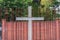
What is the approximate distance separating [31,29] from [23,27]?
0.98 ft

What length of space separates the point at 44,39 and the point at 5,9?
2278 millimetres

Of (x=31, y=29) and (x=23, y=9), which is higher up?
(x=23, y=9)

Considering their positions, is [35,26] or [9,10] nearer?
[35,26]

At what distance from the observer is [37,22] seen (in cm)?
752

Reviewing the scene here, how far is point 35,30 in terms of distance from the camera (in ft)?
24.8

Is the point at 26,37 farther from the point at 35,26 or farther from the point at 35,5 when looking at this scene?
the point at 35,5

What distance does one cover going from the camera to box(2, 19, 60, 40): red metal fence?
24.6 ft

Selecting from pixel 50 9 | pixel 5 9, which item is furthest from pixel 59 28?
pixel 5 9

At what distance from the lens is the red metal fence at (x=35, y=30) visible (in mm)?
7484

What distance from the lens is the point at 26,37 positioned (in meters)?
7.51

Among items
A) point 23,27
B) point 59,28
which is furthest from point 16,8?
point 59,28

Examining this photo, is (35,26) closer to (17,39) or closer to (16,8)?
(17,39)

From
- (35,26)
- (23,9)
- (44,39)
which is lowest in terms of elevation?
(44,39)

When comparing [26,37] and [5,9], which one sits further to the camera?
[5,9]
